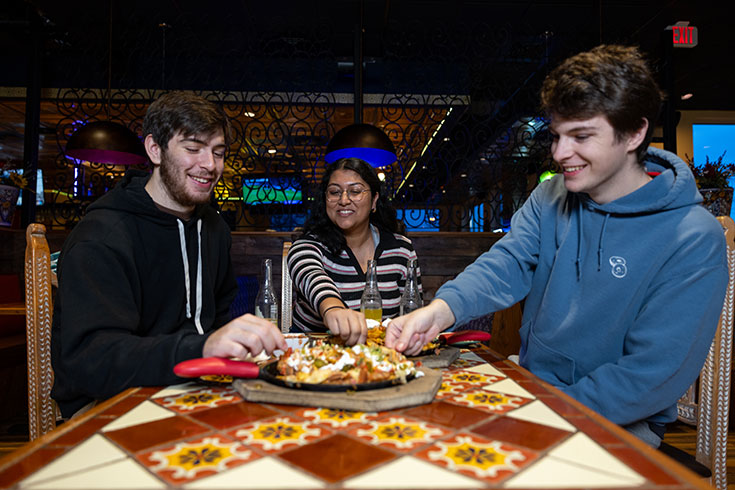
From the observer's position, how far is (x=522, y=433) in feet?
2.36

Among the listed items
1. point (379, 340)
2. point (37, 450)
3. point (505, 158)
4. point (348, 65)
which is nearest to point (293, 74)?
point (348, 65)

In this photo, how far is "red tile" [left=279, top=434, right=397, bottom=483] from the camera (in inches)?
22.9

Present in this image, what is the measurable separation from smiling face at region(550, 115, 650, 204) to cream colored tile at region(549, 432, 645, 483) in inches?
32.5

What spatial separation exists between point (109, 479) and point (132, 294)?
2.64 ft

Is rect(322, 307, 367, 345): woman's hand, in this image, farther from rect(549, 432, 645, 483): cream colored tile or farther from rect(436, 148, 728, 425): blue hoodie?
rect(549, 432, 645, 483): cream colored tile

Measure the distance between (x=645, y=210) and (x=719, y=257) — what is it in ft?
0.67

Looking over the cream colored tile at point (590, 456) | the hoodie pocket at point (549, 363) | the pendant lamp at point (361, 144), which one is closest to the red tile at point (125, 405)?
the cream colored tile at point (590, 456)

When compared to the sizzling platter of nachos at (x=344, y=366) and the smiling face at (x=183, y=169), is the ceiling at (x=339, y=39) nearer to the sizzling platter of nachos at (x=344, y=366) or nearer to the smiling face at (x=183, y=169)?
the smiling face at (x=183, y=169)

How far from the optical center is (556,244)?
154 cm

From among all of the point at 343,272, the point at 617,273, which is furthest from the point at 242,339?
the point at 343,272

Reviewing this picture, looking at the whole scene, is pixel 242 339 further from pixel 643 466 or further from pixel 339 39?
pixel 339 39

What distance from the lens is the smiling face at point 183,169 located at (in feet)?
5.15

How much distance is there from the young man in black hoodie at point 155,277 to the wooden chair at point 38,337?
2.7 inches

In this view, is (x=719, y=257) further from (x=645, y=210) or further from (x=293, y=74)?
(x=293, y=74)
